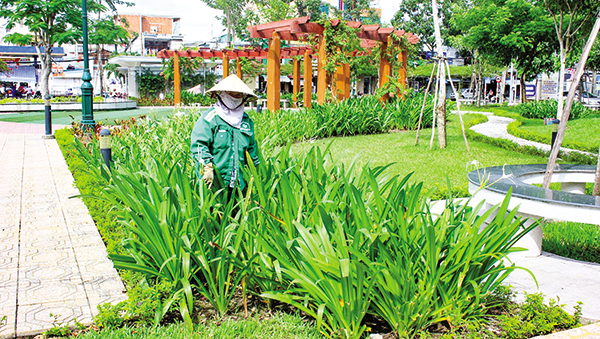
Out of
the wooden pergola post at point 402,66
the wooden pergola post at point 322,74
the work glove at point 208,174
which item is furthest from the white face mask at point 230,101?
the wooden pergola post at point 402,66

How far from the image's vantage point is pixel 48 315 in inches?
127

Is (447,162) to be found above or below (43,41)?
below

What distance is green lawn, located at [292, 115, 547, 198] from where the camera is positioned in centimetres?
820

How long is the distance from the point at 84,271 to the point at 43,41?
2723 cm

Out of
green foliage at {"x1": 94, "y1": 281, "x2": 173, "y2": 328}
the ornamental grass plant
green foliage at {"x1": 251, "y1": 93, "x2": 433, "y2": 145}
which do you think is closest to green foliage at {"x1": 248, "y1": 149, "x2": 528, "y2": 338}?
the ornamental grass plant

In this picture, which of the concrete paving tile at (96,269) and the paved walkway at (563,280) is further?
the concrete paving tile at (96,269)

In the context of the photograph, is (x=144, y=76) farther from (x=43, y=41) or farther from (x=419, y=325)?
(x=419, y=325)

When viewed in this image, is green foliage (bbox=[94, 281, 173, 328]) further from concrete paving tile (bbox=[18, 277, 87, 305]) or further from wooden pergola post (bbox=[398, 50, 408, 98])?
wooden pergola post (bbox=[398, 50, 408, 98])

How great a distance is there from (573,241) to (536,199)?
1.18 m

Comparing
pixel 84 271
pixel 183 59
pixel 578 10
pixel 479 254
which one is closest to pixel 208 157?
pixel 84 271

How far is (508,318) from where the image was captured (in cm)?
309

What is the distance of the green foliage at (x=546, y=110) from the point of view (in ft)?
64.6

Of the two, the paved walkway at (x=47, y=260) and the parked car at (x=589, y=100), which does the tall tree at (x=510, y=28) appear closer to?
the parked car at (x=589, y=100)

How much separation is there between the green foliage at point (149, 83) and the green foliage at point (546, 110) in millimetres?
24365
